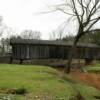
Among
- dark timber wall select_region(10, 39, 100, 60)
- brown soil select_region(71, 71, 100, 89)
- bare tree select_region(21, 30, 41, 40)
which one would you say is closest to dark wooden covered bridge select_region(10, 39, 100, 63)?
dark timber wall select_region(10, 39, 100, 60)

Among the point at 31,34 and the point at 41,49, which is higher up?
the point at 31,34

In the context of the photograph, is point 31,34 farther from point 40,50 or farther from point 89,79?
point 89,79

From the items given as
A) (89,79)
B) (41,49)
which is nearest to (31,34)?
(41,49)

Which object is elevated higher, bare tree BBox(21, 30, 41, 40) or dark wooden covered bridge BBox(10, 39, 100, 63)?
bare tree BBox(21, 30, 41, 40)

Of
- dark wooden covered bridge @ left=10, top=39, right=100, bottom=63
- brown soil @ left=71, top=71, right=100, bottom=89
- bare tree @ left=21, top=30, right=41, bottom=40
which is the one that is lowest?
brown soil @ left=71, top=71, right=100, bottom=89

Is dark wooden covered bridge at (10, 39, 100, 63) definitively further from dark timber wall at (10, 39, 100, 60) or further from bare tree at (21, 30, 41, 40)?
bare tree at (21, 30, 41, 40)

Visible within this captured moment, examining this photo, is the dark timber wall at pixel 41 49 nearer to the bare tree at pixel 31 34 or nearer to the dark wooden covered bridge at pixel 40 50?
the dark wooden covered bridge at pixel 40 50

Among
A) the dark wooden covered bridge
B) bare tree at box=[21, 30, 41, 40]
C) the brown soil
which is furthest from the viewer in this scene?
bare tree at box=[21, 30, 41, 40]

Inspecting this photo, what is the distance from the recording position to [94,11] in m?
30.9

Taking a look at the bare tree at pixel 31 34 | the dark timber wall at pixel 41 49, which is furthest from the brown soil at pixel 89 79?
the bare tree at pixel 31 34

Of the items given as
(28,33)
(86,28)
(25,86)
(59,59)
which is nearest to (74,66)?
(59,59)

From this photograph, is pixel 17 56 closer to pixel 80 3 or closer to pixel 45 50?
pixel 45 50

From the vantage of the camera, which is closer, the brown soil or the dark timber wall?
the brown soil

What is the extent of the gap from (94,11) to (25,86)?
15.3m
